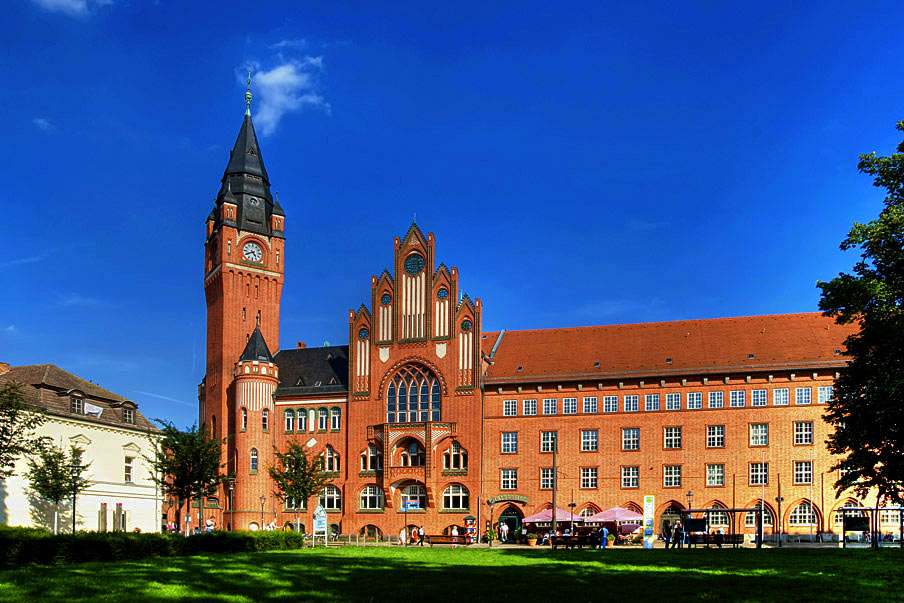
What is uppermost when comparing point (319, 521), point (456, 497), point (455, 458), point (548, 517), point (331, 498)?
point (455, 458)

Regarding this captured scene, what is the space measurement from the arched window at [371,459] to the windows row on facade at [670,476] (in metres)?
10.00

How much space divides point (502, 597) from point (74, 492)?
3631 centimetres

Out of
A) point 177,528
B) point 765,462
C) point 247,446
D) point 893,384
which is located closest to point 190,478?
point 177,528

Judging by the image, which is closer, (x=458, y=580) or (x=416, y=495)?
(x=458, y=580)

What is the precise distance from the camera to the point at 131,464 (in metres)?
59.8

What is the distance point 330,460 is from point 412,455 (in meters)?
7.35

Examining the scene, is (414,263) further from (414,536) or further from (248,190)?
(414,536)

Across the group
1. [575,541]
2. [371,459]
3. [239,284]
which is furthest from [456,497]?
[239,284]

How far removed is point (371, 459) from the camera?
77.3 m

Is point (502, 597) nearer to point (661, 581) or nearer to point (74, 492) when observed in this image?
point (661, 581)

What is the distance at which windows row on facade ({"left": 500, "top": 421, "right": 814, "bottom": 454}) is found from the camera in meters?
66.7

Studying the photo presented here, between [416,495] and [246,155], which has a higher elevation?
[246,155]

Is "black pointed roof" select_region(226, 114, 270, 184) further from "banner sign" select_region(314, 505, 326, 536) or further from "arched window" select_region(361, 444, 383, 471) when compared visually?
"banner sign" select_region(314, 505, 326, 536)

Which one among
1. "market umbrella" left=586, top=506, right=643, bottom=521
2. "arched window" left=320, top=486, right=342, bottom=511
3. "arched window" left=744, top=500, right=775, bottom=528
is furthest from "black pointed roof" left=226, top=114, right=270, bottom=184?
"arched window" left=744, top=500, right=775, bottom=528
